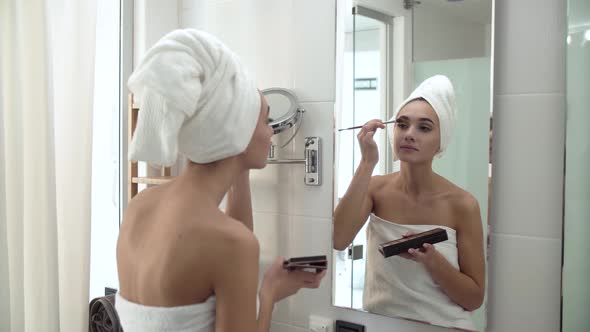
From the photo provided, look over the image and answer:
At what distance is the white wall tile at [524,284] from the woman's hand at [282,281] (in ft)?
1.37

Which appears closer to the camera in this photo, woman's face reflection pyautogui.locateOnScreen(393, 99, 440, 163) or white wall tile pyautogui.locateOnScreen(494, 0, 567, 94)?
white wall tile pyautogui.locateOnScreen(494, 0, 567, 94)

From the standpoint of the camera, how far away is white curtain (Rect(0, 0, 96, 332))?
1.64m

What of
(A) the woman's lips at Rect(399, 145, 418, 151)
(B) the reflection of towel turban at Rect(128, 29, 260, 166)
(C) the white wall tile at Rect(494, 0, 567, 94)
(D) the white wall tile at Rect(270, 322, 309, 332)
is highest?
(C) the white wall tile at Rect(494, 0, 567, 94)

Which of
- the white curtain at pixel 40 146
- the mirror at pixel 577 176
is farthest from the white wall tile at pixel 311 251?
the white curtain at pixel 40 146

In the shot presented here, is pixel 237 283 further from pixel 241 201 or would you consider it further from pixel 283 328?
pixel 283 328

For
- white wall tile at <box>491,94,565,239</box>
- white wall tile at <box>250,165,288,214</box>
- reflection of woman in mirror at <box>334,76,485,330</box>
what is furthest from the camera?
white wall tile at <box>250,165,288,214</box>

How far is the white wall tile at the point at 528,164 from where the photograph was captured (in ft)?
3.80

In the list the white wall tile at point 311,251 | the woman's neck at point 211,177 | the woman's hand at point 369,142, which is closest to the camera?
the woman's neck at point 211,177

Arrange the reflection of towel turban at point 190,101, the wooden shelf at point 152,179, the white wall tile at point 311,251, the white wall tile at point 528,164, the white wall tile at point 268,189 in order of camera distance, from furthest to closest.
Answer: the wooden shelf at point 152,179, the white wall tile at point 268,189, the white wall tile at point 311,251, the white wall tile at point 528,164, the reflection of towel turban at point 190,101

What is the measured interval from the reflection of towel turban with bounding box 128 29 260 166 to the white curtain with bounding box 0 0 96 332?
815 mm

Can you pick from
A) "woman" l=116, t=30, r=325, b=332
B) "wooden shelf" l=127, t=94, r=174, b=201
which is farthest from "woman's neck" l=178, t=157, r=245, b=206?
"wooden shelf" l=127, t=94, r=174, b=201

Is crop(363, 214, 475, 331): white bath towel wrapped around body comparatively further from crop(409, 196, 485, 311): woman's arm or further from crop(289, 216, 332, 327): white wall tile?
crop(289, 216, 332, 327): white wall tile

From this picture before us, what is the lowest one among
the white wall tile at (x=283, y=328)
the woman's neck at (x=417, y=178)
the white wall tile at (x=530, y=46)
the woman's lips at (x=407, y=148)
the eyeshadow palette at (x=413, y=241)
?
the white wall tile at (x=283, y=328)

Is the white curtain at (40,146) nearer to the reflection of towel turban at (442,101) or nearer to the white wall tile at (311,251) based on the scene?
the white wall tile at (311,251)
